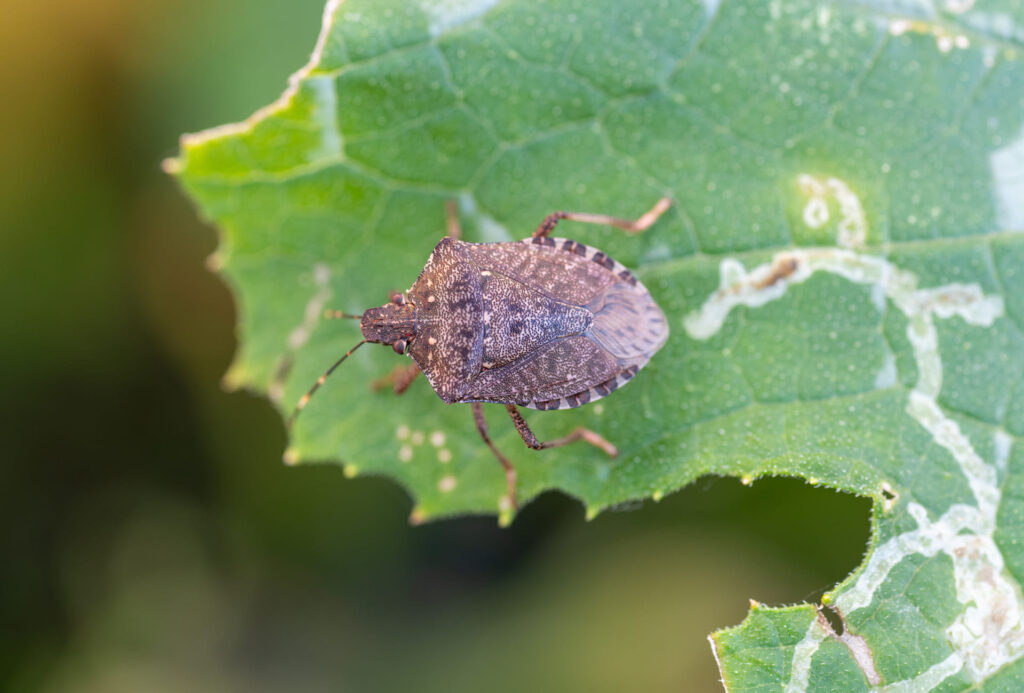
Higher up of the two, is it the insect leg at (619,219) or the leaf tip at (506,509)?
the insect leg at (619,219)

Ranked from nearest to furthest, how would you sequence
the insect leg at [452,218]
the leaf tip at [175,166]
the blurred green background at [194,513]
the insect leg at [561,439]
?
the leaf tip at [175,166] < the insect leg at [561,439] < the insect leg at [452,218] < the blurred green background at [194,513]

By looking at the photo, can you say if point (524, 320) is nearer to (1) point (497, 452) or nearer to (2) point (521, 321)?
(2) point (521, 321)

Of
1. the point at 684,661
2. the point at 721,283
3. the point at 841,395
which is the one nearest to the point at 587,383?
the point at 721,283

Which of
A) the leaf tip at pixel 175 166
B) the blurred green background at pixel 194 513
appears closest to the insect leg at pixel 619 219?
the blurred green background at pixel 194 513

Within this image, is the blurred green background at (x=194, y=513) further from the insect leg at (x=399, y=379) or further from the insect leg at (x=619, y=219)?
the insect leg at (x=619, y=219)

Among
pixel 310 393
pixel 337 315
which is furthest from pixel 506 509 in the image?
pixel 337 315

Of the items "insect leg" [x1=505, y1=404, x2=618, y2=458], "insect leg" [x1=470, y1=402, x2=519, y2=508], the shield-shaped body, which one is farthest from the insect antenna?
"insect leg" [x1=505, y1=404, x2=618, y2=458]
